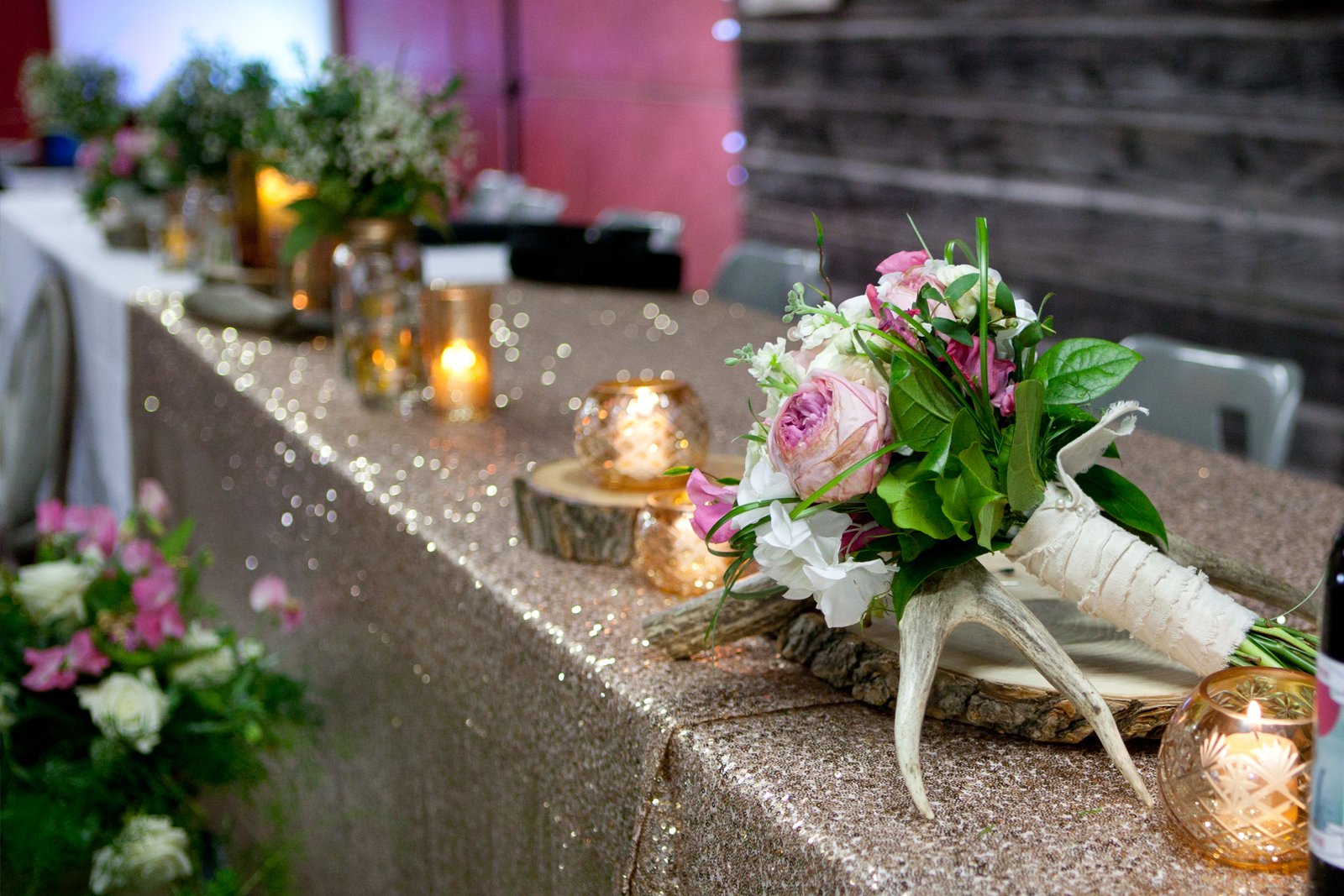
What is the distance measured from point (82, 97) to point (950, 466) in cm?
352

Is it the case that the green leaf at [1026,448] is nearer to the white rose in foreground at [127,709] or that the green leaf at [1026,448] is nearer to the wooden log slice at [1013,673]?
the wooden log slice at [1013,673]

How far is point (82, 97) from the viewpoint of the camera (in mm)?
3555

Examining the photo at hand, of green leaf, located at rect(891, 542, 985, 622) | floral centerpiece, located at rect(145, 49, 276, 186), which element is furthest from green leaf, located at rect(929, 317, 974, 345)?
floral centerpiece, located at rect(145, 49, 276, 186)

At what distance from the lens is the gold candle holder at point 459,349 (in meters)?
1.47

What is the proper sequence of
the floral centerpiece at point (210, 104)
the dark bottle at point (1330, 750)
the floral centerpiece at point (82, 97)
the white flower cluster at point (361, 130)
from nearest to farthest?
1. the dark bottle at point (1330, 750)
2. the white flower cluster at point (361, 130)
3. the floral centerpiece at point (210, 104)
4. the floral centerpiece at point (82, 97)

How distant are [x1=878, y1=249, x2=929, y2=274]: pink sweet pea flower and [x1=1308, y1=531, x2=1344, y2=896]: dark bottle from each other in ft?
0.89

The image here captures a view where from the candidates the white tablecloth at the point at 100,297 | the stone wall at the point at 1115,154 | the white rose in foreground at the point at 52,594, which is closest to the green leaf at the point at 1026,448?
the white rose in foreground at the point at 52,594

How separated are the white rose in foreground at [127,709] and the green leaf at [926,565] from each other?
851 mm

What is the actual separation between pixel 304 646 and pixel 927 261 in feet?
3.30

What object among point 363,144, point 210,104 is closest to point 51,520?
point 363,144

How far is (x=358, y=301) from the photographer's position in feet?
A: 5.34

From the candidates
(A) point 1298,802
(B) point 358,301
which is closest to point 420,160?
(B) point 358,301

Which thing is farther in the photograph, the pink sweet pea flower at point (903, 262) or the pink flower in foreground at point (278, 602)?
the pink flower in foreground at point (278, 602)

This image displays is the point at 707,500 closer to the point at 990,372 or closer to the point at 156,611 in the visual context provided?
the point at 990,372
